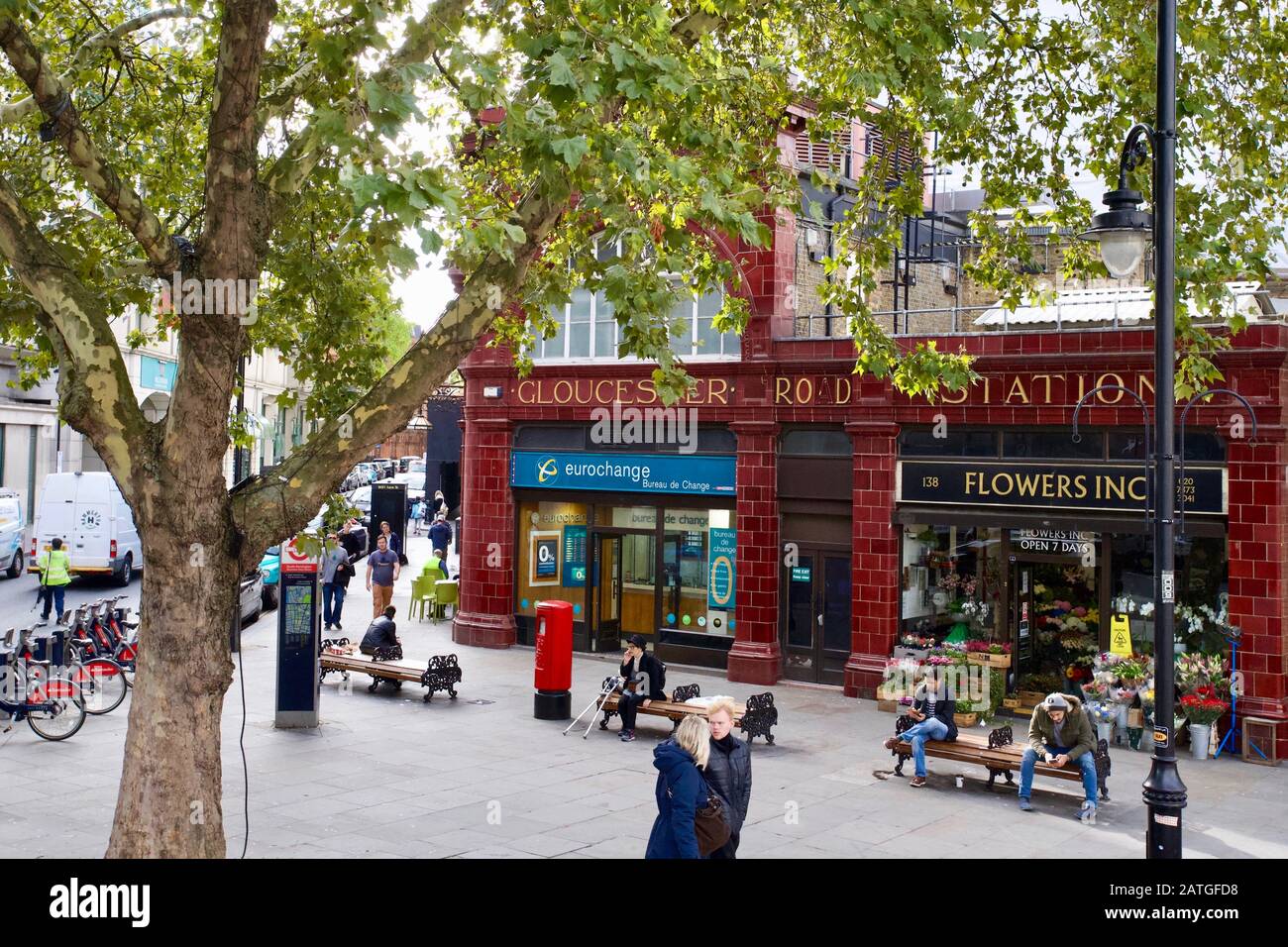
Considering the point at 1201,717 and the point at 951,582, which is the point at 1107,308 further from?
the point at 1201,717

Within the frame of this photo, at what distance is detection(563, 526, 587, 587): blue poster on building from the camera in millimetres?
21859

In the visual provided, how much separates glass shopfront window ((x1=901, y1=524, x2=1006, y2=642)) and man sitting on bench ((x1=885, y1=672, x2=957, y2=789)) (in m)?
3.18

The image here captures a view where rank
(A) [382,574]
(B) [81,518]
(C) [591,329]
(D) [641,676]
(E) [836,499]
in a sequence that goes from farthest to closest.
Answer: (B) [81,518], (A) [382,574], (C) [591,329], (E) [836,499], (D) [641,676]

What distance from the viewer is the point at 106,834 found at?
10586 mm

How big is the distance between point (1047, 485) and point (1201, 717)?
3.36 metres

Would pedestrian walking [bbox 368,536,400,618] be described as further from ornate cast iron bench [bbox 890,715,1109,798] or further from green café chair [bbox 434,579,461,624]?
ornate cast iron bench [bbox 890,715,1109,798]

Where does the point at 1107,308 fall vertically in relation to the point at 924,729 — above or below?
above

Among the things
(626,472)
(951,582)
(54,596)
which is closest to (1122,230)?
(951,582)

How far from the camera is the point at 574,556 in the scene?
72.1 ft

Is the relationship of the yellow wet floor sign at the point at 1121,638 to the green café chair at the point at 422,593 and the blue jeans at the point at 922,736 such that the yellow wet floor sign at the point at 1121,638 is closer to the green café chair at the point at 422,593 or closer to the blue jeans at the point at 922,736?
the blue jeans at the point at 922,736

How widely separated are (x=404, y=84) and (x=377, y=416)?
216 centimetres
